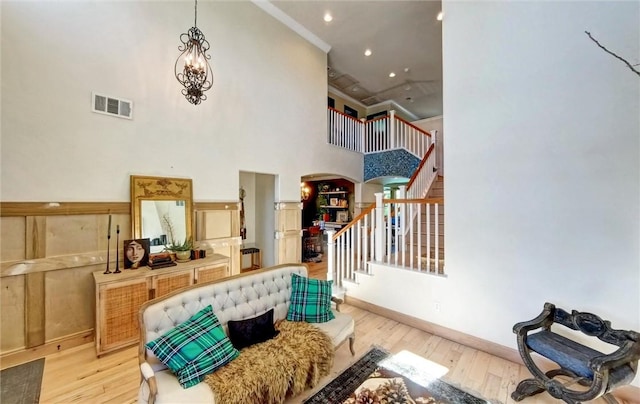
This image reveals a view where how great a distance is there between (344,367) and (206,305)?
1.44m

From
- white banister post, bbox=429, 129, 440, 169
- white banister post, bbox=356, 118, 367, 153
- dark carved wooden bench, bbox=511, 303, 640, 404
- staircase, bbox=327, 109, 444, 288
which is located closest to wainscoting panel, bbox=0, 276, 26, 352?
staircase, bbox=327, 109, 444, 288

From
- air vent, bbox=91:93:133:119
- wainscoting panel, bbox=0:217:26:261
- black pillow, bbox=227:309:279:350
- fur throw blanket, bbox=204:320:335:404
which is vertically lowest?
fur throw blanket, bbox=204:320:335:404

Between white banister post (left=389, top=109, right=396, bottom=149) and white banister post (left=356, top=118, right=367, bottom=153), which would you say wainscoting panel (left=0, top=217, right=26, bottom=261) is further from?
white banister post (left=389, top=109, right=396, bottom=149)

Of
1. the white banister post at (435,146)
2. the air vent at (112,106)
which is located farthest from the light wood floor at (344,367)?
the white banister post at (435,146)

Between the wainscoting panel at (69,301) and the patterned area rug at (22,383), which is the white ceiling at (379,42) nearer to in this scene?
the wainscoting panel at (69,301)

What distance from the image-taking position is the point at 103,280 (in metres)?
2.63

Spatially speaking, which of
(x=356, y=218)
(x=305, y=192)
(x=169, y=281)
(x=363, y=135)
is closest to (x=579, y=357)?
(x=356, y=218)

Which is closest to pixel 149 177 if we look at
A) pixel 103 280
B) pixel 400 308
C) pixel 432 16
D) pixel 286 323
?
pixel 103 280

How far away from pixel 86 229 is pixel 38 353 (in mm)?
1293

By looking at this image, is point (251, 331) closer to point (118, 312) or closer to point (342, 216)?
point (118, 312)

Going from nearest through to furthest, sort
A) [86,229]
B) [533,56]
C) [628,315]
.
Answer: [628,315]
[533,56]
[86,229]

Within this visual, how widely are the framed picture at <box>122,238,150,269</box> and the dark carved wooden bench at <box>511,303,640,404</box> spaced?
157 inches

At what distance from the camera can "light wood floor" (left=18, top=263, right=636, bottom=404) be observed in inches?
83.3

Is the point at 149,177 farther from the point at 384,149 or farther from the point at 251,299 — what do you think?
the point at 384,149
